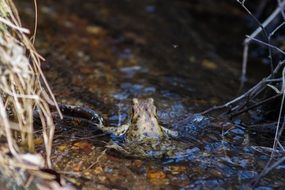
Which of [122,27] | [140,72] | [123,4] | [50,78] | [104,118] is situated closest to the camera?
[104,118]

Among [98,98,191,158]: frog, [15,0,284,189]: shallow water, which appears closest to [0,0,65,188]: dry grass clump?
[15,0,284,189]: shallow water

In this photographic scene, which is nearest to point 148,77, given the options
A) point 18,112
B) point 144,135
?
point 144,135

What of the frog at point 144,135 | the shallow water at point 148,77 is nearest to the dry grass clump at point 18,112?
the shallow water at point 148,77

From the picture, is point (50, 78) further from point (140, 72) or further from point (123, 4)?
point (123, 4)

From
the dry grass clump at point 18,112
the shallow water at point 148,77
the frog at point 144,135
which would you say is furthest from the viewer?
the frog at point 144,135

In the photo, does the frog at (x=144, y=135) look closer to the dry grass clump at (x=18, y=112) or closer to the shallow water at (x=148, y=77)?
the shallow water at (x=148, y=77)

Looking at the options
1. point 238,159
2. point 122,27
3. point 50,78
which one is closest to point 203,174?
point 238,159

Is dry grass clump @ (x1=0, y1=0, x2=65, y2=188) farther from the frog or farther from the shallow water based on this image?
the frog
